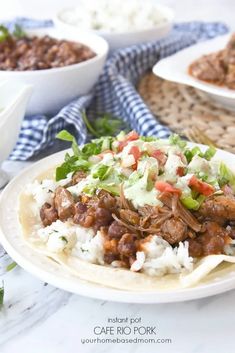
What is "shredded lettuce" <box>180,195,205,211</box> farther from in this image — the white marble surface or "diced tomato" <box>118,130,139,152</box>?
"diced tomato" <box>118,130,139,152</box>

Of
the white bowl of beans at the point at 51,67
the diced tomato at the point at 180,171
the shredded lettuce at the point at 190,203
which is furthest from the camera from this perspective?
the white bowl of beans at the point at 51,67

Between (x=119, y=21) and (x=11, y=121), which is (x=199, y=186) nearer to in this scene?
(x=11, y=121)

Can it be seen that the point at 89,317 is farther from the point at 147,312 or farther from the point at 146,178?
the point at 146,178

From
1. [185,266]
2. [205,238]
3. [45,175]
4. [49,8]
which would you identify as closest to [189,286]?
[185,266]

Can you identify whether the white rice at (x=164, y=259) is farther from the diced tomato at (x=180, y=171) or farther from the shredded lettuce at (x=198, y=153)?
the shredded lettuce at (x=198, y=153)

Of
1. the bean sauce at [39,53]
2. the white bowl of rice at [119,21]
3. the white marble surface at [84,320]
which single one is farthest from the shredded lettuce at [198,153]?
the white bowl of rice at [119,21]
